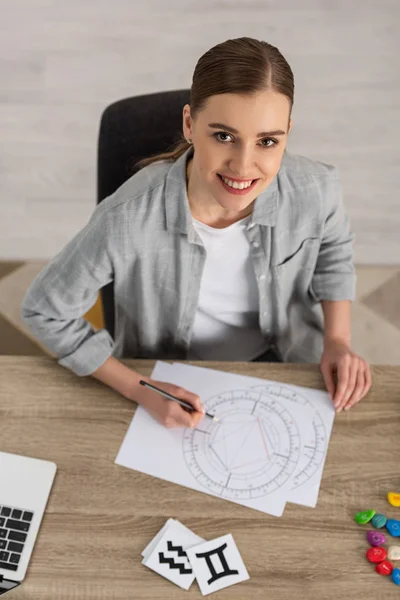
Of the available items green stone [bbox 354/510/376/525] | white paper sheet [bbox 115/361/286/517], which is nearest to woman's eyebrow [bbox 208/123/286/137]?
white paper sheet [bbox 115/361/286/517]

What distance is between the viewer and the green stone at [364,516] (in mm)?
1142

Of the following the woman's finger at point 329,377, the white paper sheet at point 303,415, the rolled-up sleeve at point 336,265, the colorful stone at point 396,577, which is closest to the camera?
the colorful stone at point 396,577

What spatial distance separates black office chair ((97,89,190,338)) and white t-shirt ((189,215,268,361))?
0.71 feet

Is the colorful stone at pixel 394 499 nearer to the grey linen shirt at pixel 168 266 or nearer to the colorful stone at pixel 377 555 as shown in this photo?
the colorful stone at pixel 377 555

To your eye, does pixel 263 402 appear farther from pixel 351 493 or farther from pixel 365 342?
pixel 365 342

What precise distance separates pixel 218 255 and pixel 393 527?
0.56 metres

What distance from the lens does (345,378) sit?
4.24 feet

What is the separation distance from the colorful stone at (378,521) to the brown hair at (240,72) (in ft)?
2.08

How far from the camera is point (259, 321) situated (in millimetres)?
1536

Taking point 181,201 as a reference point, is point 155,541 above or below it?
below

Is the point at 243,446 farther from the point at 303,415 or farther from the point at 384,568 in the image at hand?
the point at 384,568

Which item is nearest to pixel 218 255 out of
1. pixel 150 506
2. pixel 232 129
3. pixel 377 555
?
pixel 232 129

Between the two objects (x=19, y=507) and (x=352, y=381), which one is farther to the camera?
(x=352, y=381)

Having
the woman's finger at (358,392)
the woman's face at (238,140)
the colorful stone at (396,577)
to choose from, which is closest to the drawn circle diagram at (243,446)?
the woman's finger at (358,392)
